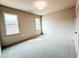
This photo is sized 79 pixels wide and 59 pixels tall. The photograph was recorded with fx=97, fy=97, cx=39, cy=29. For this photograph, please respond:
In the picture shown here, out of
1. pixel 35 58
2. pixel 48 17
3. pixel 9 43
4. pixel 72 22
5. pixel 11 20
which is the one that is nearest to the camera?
pixel 35 58

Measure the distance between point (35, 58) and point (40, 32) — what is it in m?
6.77

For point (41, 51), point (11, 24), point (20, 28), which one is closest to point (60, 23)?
point (20, 28)

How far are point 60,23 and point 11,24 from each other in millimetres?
5198

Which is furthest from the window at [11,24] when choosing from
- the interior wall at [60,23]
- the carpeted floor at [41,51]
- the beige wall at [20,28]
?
the interior wall at [60,23]

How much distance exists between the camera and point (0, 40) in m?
4.66

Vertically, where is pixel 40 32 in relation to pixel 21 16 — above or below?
below

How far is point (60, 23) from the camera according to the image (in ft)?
30.8

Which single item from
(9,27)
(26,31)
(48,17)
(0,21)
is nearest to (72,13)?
(48,17)

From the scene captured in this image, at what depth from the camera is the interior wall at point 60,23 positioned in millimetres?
8970

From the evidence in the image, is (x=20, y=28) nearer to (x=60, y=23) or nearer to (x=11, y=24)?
(x=11, y=24)

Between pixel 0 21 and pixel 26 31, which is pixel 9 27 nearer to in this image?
pixel 0 21

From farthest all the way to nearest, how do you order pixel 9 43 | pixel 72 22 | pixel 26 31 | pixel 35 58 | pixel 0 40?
1. pixel 72 22
2. pixel 26 31
3. pixel 9 43
4. pixel 0 40
5. pixel 35 58

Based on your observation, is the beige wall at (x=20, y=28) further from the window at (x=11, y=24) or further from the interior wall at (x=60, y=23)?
the interior wall at (x=60, y=23)

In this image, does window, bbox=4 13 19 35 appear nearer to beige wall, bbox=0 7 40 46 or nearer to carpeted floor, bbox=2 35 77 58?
beige wall, bbox=0 7 40 46
